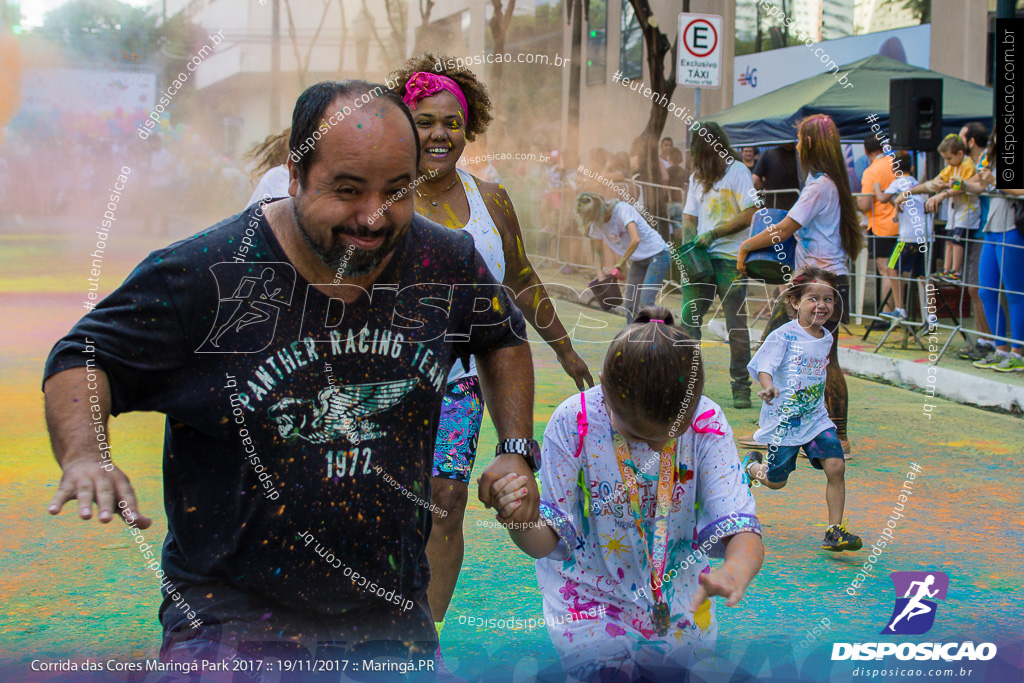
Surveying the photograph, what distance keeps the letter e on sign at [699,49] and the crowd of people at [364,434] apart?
7.34 m

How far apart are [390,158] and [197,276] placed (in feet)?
1.34

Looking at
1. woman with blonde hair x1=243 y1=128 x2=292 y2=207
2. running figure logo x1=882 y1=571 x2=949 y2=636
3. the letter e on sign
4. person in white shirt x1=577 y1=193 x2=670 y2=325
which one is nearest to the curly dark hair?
woman with blonde hair x1=243 y1=128 x2=292 y2=207

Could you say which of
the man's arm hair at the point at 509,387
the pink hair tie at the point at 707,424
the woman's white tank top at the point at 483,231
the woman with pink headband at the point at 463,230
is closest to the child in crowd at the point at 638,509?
the pink hair tie at the point at 707,424

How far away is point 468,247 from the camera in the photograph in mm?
2271

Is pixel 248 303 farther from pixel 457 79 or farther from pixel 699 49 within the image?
pixel 699 49

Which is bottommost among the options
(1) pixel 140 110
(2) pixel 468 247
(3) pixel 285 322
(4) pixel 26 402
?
(4) pixel 26 402

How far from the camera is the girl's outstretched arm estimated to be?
1959mm

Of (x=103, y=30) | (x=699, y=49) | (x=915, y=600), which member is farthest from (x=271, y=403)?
(x=103, y=30)

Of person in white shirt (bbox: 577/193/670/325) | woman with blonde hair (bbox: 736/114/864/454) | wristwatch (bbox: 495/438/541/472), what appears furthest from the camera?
person in white shirt (bbox: 577/193/670/325)

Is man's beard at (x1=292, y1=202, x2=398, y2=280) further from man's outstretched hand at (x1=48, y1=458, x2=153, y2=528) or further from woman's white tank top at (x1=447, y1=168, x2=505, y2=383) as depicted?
woman's white tank top at (x1=447, y1=168, x2=505, y2=383)

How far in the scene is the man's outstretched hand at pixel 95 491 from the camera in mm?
1667

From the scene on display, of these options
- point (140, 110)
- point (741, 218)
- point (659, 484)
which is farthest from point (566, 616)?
point (140, 110)

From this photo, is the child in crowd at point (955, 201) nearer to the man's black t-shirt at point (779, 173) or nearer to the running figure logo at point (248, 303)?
the man's black t-shirt at point (779, 173)

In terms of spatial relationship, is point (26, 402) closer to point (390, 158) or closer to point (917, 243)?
point (390, 158)
